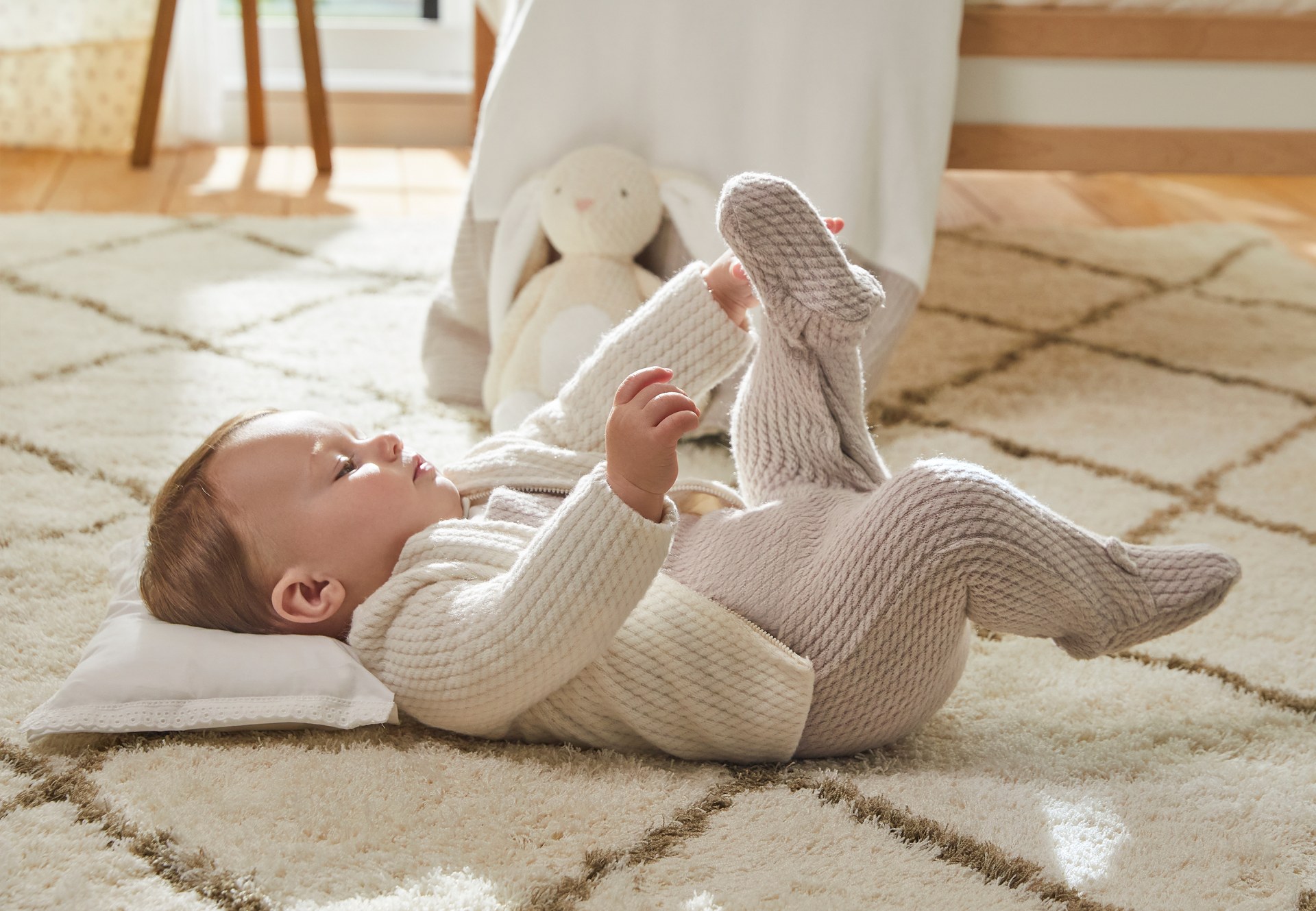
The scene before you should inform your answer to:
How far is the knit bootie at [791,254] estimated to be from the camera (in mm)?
856

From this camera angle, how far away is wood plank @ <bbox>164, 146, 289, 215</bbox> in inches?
88.7

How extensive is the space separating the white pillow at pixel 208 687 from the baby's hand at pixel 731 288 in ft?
1.32

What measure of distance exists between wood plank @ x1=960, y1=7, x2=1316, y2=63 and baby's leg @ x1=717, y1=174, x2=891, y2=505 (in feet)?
2.32

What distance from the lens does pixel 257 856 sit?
25.9 inches

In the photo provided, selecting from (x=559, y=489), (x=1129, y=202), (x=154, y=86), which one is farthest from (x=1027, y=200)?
(x=559, y=489)

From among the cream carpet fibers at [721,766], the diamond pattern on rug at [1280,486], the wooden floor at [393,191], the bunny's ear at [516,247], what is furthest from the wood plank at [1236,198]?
the bunny's ear at [516,247]

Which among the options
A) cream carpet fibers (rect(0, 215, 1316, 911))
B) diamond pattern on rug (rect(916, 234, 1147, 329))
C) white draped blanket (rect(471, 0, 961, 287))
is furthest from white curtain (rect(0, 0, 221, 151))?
diamond pattern on rug (rect(916, 234, 1147, 329))

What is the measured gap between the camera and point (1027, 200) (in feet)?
8.30

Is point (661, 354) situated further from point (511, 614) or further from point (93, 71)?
point (93, 71)

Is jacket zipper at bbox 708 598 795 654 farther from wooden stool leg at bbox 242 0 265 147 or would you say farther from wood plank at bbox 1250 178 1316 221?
wood plank at bbox 1250 178 1316 221

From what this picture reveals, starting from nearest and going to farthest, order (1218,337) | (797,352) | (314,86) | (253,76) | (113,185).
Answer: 1. (797,352)
2. (1218,337)
3. (113,185)
4. (314,86)
5. (253,76)

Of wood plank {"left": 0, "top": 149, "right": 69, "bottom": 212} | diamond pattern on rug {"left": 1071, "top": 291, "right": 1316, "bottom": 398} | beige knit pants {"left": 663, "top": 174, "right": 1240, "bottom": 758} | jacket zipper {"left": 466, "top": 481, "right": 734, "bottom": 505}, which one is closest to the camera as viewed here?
beige knit pants {"left": 663, "top": 174, "right": 1240, "bottom": 758}

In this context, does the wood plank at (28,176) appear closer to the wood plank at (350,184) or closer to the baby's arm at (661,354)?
the wood plank at (350,184)

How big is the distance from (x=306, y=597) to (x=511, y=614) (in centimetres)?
17
